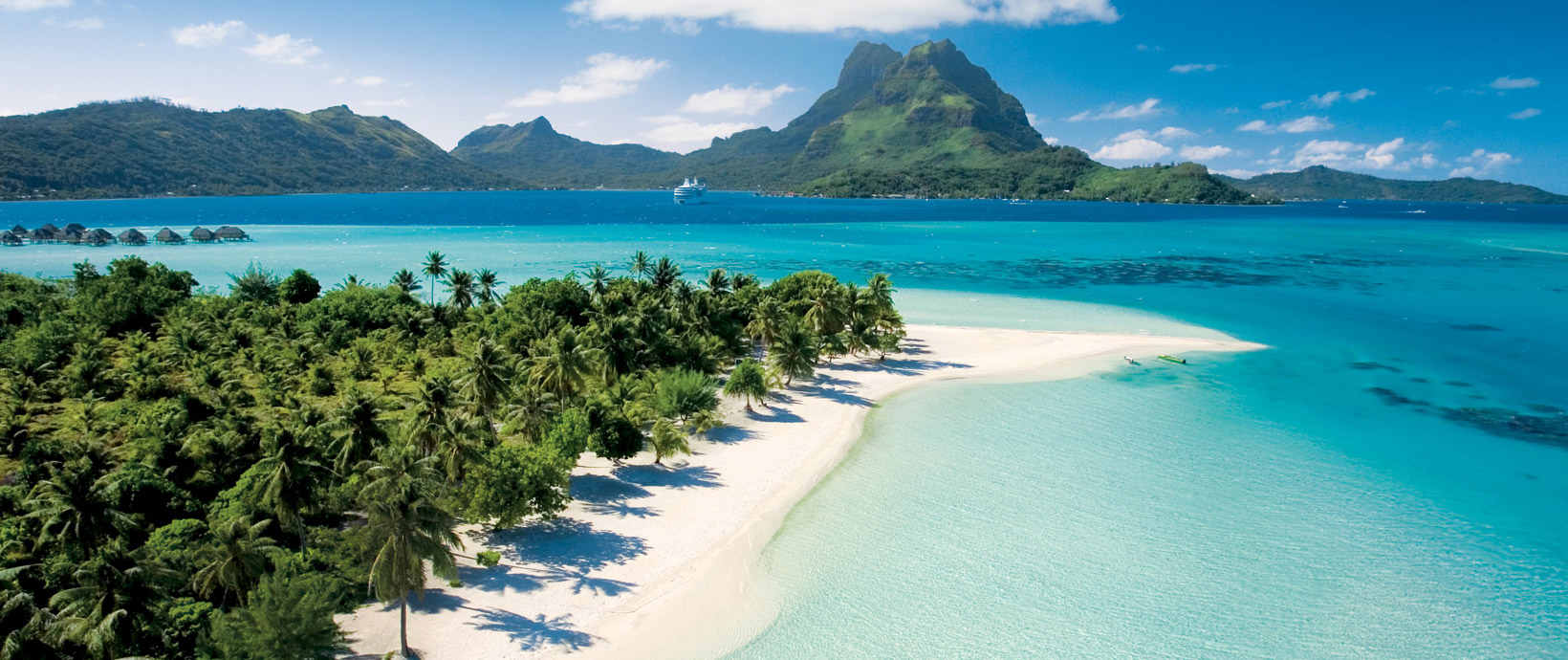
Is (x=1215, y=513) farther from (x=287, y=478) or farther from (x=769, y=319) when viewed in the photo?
(x=287, y=478)

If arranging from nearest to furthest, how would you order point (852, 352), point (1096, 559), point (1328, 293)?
point (1096, 559)
point (852, 352)
point (1328, 293)

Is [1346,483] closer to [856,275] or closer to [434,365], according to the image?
[434,365]

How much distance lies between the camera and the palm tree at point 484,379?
146 feet

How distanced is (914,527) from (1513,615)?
2692 cm

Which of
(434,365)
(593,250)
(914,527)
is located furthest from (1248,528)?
(593,250)

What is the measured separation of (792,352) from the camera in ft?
208

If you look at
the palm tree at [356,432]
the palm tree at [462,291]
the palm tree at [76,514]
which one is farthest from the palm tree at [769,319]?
the palm tree at [76,514]

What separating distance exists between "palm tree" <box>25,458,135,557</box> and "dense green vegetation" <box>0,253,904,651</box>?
9 cm

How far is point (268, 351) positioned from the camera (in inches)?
2378

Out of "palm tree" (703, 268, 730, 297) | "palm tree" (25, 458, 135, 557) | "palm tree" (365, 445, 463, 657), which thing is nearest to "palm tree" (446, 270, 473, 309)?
"palm tree" (703, 268, 730, 297)

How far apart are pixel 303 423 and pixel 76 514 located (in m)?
8.53

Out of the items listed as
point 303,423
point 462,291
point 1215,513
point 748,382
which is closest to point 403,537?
point 303,423

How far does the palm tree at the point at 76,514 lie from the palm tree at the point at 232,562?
12.0 ft

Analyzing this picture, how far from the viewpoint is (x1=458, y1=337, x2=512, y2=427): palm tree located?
44562 millimetres
